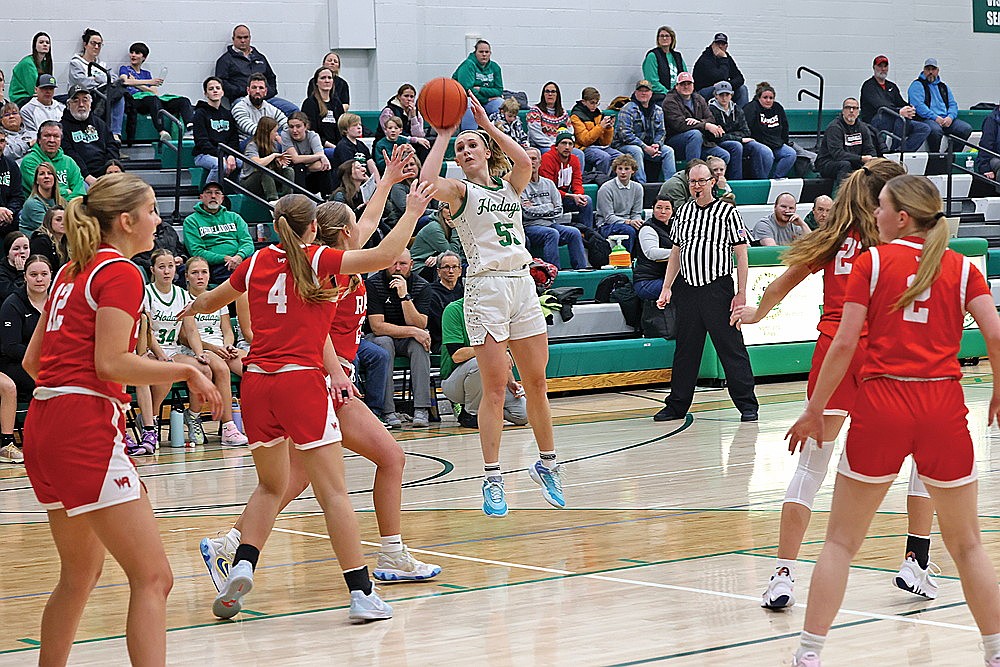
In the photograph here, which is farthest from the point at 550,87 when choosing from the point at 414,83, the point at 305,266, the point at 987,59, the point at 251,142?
the point at 305,266

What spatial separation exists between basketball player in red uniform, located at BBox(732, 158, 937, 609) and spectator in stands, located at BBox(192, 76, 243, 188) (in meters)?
9.84

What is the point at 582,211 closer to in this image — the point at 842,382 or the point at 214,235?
the point at 214,235

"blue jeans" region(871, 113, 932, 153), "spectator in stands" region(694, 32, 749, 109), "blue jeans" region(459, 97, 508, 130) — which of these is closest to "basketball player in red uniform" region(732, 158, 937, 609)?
"blue jeans" region(459, 97, 508, 130)

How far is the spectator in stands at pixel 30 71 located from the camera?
1418 centimetres

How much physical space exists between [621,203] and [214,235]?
491cm

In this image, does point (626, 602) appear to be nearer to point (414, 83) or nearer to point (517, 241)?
point (517, 241)

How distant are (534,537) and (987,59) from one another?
18.0 m

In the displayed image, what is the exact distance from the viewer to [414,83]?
1731cm

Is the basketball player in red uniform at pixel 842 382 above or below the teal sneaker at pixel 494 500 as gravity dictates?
above

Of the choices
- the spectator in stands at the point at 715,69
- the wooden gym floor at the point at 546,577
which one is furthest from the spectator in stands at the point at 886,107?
the wooden gym floor at the point at 546,577

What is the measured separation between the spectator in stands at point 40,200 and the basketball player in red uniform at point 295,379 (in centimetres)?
733

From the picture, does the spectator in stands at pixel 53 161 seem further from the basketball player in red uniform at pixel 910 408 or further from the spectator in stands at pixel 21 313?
the basketball player in red uniform at pixel 910 408

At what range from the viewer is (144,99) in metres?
14.4

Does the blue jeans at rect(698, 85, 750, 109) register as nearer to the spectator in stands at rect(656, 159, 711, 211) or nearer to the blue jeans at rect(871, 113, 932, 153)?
the blue jeans at rect(871, 113, 932, 153)
